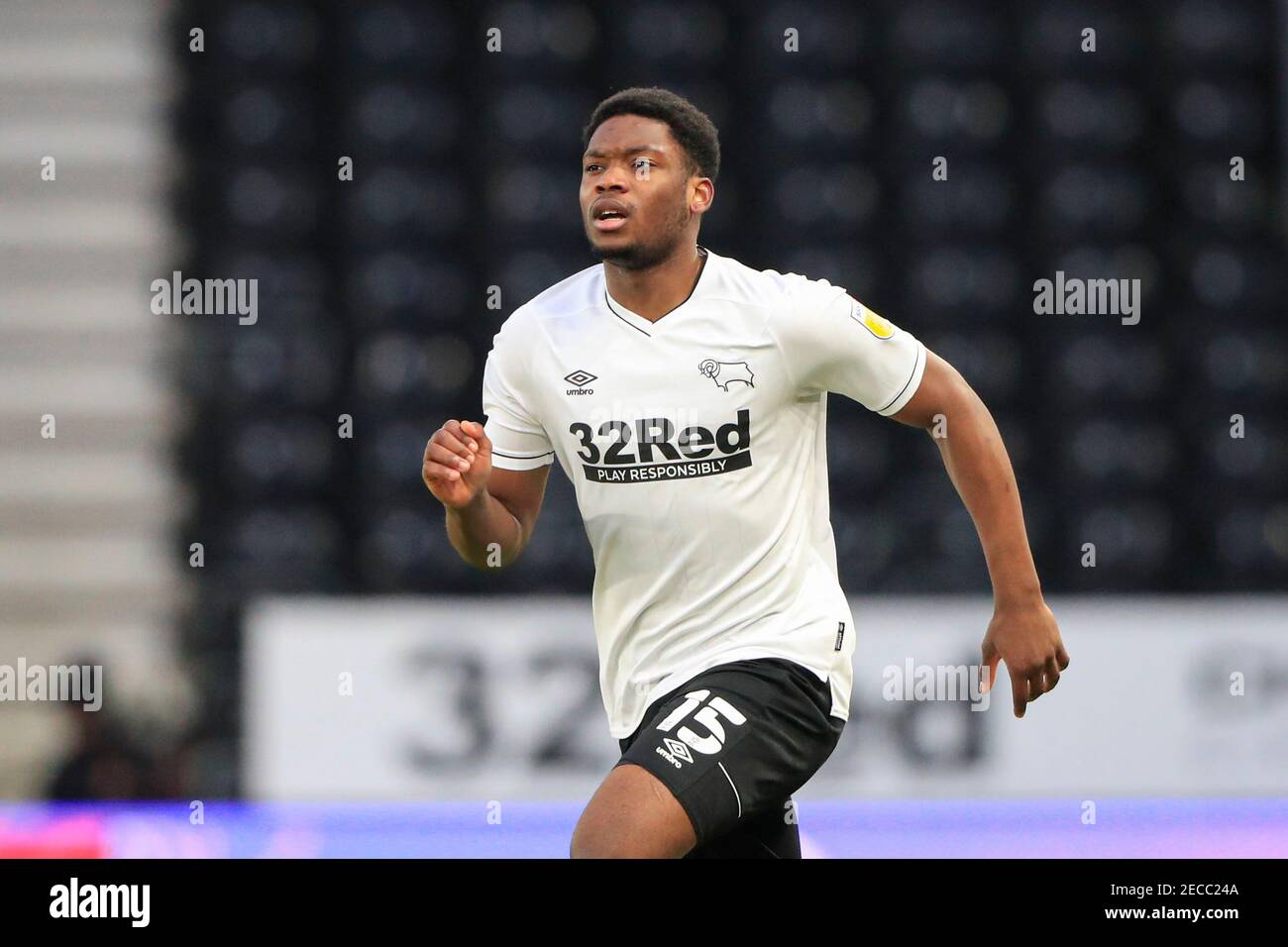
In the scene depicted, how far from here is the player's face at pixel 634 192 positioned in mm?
3146

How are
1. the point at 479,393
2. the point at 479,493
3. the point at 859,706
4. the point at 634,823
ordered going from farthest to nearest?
the point at 479,393, the point at 859,706, the point at 479,493, the point at 634,823

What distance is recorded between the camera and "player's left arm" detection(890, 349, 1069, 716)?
9.89 feet

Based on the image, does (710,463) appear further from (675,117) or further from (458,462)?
(675,117)

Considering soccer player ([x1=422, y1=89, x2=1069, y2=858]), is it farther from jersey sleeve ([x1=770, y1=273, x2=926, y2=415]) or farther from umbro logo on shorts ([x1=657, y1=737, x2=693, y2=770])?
umbro logo on shorts ([x1=657, y1=737, x2=693, y2=770])

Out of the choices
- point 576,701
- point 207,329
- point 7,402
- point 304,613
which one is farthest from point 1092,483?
point 7,402

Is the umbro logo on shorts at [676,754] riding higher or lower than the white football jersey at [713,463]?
lower

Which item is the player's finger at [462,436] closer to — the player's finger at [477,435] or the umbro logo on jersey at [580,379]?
the player's finger at [477,435]

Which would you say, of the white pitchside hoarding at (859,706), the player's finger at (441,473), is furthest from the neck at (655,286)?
the white pitchside hoarding at (859,706)

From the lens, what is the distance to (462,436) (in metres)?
3.02

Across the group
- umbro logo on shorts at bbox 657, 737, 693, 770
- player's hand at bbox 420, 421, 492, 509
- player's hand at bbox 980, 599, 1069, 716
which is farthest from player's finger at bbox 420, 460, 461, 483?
player's hand at bbox 980, 599, 1069, 716

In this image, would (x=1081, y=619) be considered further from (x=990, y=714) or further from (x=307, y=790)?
(x=307, y=790)

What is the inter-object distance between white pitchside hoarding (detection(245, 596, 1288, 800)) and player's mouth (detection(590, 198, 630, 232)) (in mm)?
2934

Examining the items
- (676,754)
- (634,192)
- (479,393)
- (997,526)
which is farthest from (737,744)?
(479,393)

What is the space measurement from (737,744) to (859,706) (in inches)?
121
